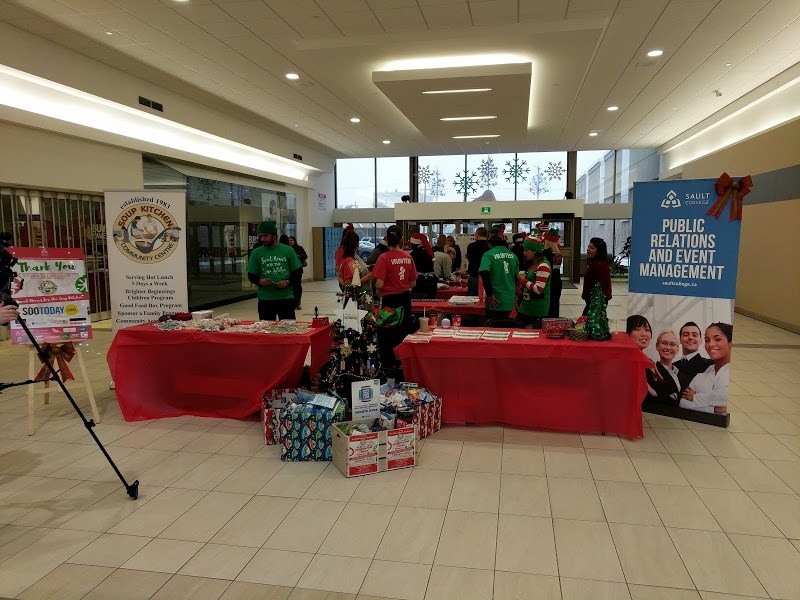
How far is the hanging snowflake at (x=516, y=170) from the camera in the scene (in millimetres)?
18203

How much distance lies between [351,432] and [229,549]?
44.6 inches

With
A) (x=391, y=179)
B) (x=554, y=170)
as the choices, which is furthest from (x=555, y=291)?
(x=391, y=179)

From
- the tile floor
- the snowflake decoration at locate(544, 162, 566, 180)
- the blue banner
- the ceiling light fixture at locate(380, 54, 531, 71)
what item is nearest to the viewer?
the tile floor

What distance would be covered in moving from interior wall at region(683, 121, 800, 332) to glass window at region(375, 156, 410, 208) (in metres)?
10.5

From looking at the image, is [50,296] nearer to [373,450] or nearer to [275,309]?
[275,309]

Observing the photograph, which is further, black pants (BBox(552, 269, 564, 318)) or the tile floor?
black pants (BBox(552, 269, 564, 318))

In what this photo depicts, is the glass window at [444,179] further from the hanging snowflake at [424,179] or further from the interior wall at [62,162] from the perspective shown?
the interior wall at [62,162]

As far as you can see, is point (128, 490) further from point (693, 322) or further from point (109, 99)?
point (109, 99)

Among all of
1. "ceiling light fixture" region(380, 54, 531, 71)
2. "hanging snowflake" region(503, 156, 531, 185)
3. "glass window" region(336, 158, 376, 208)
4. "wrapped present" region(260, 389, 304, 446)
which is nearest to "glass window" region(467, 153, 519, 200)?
"hanging snowflake" region(503, 156, 531, 185)

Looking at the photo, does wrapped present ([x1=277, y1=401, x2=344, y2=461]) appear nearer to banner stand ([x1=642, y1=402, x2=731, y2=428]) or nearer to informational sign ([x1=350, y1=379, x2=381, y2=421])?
informational sign ([x1=350, y1=379, x2=381, y2=421])

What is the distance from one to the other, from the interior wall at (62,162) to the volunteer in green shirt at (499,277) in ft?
21.7

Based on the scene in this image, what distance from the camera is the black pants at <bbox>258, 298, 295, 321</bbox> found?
5758mm

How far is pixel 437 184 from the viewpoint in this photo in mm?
19109

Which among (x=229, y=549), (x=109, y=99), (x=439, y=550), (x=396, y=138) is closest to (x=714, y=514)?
(x=439, y=550)
